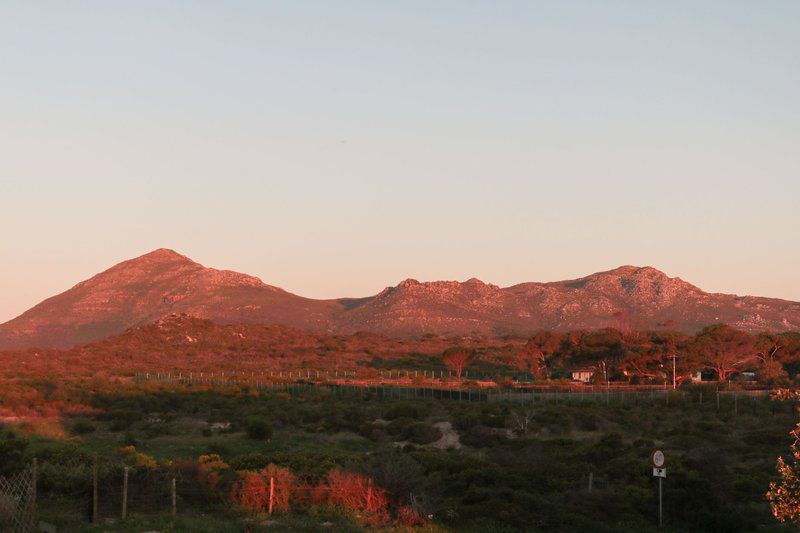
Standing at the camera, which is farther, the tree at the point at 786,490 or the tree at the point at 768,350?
the tree at the point at 768,350

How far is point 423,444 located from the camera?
4872 cm

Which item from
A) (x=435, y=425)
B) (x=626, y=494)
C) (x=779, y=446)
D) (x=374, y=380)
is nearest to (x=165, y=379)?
(x=374, y=380)

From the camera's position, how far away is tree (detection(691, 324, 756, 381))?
9462cm

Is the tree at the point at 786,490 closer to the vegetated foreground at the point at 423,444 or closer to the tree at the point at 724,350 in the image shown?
the vegetated foreground at the point at 423,444

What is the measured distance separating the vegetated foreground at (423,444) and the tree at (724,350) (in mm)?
270

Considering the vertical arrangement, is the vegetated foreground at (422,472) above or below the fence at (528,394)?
below

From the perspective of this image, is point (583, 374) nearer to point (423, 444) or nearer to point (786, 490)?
point (423, 444)

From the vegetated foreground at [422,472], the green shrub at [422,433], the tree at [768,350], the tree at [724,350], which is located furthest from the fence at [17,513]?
the tree at [768,350]

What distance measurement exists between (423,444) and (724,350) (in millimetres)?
57530

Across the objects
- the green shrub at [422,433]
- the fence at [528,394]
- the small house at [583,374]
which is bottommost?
the green shrub at [422,433]

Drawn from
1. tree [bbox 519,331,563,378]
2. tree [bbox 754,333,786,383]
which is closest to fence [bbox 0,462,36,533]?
tree [bbox 754,333,786,383]

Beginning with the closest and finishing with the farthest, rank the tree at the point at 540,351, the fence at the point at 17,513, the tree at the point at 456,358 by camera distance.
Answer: the fence at the point at 17,513, the tree at the point at 540,351, the tree at the point at 456,358

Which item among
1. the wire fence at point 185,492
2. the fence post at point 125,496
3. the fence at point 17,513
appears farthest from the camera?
the wire fence at point 185,492

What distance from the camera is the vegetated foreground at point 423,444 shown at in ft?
83.7
